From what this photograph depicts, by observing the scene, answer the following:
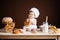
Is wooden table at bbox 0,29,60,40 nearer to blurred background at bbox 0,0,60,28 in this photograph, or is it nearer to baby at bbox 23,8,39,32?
baby at bbox 23,8,39,32

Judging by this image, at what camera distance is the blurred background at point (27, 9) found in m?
1.95

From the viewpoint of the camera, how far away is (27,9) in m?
1.97

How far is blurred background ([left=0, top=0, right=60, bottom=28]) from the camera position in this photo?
6.40ft

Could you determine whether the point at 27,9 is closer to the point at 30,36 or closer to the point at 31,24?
the point at 31,24

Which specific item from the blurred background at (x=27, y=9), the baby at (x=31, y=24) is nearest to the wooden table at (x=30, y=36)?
the baby at (x=31, y=24)

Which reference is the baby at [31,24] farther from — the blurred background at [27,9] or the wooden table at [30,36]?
the blurred background at [27,9]

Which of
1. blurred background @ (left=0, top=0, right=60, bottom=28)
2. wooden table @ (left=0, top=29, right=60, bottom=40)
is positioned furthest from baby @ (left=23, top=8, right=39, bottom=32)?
blurred background @ (left=0, top=0, right=60, bottom=28)

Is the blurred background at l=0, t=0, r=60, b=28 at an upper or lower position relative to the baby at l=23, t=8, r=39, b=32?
upper

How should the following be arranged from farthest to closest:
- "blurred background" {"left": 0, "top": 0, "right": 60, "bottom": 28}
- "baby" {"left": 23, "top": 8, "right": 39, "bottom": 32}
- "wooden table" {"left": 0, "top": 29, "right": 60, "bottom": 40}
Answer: "blurred background" {"left": 0, "top": 0, "right": 60, "bottom": 28}, "baby" {"left": 23, "top": 8, "right": 39, "bottom": 32}, "wooden table" {"left": 0, "top": 29, "right": 60, "bottom": 40}

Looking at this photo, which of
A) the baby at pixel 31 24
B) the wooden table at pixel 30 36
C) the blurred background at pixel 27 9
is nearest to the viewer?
the wooden table at pixel 30 36

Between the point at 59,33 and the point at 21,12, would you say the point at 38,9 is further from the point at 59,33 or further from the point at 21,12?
the point at 59,33

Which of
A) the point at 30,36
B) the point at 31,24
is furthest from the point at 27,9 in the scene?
the point at 30,36

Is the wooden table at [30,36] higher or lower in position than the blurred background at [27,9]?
→ lower

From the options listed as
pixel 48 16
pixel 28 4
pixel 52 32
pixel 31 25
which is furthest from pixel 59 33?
pixel 28 4
